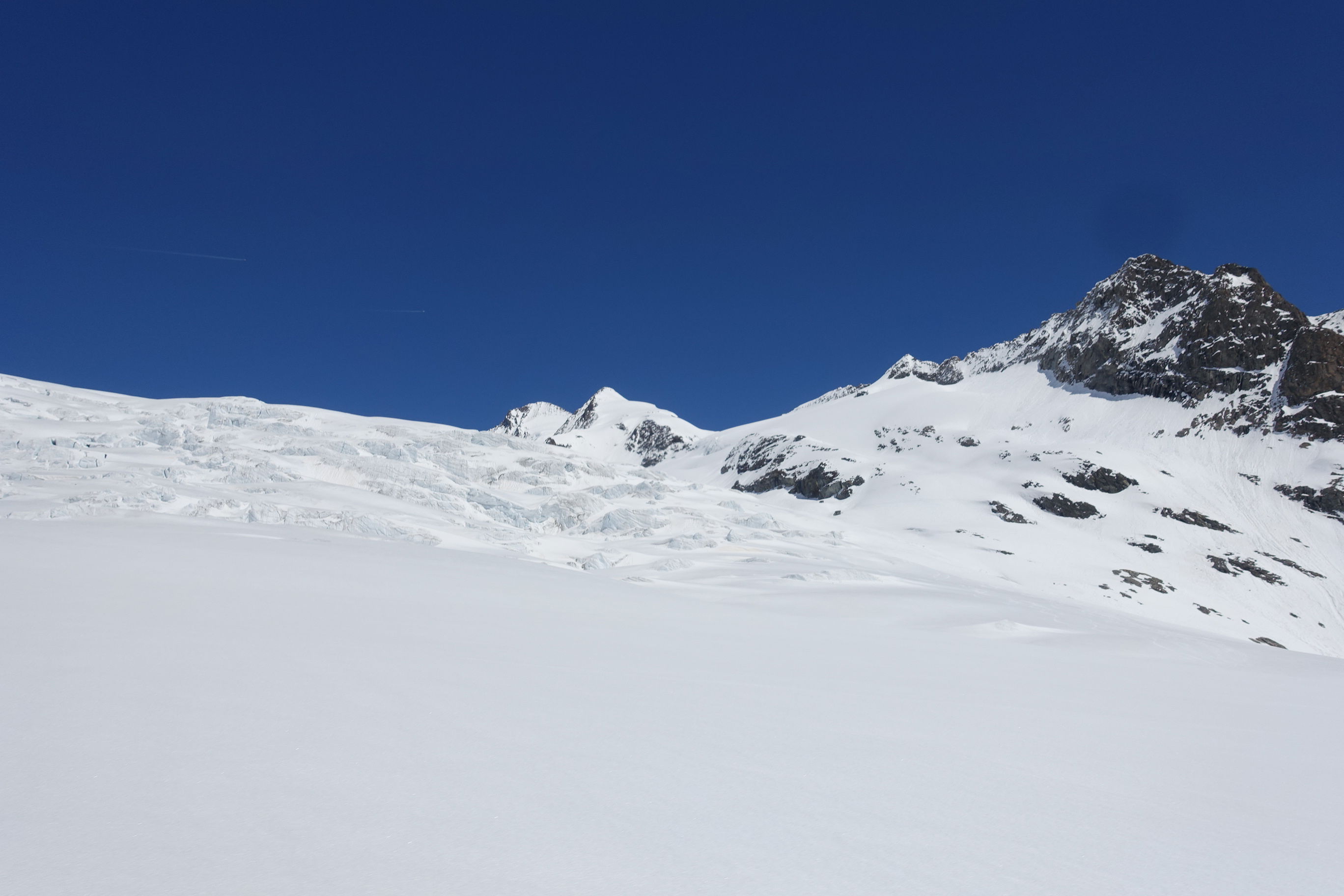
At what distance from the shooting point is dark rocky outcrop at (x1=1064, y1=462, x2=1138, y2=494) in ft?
250

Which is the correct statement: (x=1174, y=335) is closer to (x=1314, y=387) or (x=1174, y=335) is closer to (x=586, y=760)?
(x=1314, y=387)

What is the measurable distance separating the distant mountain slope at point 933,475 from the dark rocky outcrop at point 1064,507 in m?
0.25

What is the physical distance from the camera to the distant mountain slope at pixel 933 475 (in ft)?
70.5

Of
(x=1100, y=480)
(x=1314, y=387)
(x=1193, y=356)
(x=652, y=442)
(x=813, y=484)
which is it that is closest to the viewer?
(x=1100, y=480)

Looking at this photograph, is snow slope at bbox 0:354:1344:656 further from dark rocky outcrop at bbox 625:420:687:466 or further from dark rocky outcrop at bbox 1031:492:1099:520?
dark rocky outcrop at bbox 625:420:687:466

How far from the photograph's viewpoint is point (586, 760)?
3.68m

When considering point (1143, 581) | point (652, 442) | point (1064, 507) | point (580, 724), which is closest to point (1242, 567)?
point (1064, 507)

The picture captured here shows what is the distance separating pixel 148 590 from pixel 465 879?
6.44 metres

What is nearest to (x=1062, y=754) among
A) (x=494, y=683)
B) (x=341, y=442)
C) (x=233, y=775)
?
(x=494, y=683)

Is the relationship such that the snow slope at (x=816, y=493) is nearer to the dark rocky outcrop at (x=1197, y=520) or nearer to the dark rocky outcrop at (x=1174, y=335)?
the dark rocky outcrop at (x=1197, y=520)

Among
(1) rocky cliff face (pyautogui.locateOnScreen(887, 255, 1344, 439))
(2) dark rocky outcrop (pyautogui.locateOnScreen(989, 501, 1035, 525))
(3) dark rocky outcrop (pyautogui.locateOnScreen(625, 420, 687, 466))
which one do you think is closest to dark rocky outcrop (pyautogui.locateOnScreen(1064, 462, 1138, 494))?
(2) dark rocky outcrop (pyautogui.locateOnScreen(989, 501, 1035, 525))

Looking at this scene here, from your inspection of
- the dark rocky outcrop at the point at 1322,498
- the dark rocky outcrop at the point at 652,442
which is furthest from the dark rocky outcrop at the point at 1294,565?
the dark rocky outcrop at the point at 652,442

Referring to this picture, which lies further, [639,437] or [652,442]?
[639,437]

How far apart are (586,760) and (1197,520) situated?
86.0 m
